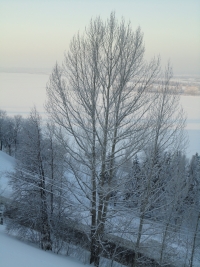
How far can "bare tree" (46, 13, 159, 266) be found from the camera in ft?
20.5

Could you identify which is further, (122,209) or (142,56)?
(122,209)

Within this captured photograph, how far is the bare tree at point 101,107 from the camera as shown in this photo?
6.26 m

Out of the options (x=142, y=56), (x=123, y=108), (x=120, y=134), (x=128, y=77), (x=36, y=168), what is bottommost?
(x=36, y=168)

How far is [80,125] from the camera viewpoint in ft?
22.3

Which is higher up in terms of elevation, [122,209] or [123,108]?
[123,108]

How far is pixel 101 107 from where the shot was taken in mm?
6621

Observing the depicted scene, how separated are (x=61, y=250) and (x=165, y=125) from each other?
5.78 metres

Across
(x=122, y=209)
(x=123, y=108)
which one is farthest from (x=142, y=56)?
(x=122, y=209)

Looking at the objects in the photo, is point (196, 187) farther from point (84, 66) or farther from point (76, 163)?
point (84, 66)

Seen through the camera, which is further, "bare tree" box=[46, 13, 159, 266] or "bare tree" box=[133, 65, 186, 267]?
"bare tree" box=[133, 65, 186, 267]

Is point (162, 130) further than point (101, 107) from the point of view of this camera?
Yes

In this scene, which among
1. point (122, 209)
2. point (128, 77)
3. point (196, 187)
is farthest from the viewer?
point (196, 187)

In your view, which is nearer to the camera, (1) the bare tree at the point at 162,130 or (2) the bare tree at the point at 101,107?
(2) the bare tree at the point at 101,107

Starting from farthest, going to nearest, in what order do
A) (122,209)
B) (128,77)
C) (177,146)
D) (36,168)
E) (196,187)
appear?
1. (196,187)
2. (36,168)
3. (177,146)
4. (122,209)
5. (128,77)
